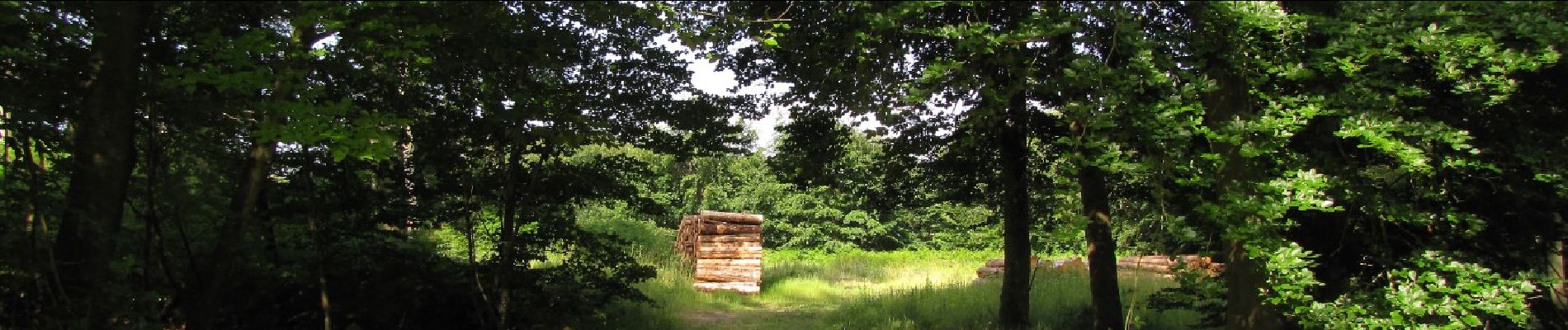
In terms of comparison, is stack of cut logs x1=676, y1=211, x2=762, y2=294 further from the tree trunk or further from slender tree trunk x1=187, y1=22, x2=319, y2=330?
slender tree trunk x1=187, y1=22, x2=319, y2=330

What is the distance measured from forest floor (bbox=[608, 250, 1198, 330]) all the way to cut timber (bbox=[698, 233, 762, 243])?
2.70 ft

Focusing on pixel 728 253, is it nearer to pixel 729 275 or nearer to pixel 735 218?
pixel 729 275

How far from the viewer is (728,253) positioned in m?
13.4

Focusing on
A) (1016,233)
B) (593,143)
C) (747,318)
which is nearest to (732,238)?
(747,318)

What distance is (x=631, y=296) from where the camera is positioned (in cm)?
689

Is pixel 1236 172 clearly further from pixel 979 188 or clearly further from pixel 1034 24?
pixel 979 188

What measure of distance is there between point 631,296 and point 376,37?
333cm

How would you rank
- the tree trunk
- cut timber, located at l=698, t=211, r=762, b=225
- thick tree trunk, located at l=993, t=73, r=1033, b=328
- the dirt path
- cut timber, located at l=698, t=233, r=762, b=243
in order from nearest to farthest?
the tree trunk < thick tree trunk, located at l=993, t=73, r=1033, b=328 < the dirt path < cut timber, located at l=698, t=233, r=762, b=243 < cut timber, located at l=698, t=211, r=762, b=225

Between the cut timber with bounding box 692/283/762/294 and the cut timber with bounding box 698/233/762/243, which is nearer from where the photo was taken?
the cut timber with bounding box 692/283/762/294

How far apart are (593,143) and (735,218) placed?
25.4ft

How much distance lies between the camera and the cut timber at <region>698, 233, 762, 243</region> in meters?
13.5

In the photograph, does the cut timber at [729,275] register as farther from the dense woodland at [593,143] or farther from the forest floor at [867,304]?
the dense woodland at [593,143]

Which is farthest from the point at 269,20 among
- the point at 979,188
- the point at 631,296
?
the point at 979,188

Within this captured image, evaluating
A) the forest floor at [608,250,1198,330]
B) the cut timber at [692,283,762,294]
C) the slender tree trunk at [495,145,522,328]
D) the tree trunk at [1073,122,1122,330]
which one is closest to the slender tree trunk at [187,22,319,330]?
the slender tree trunk at [495,145,522,328]
